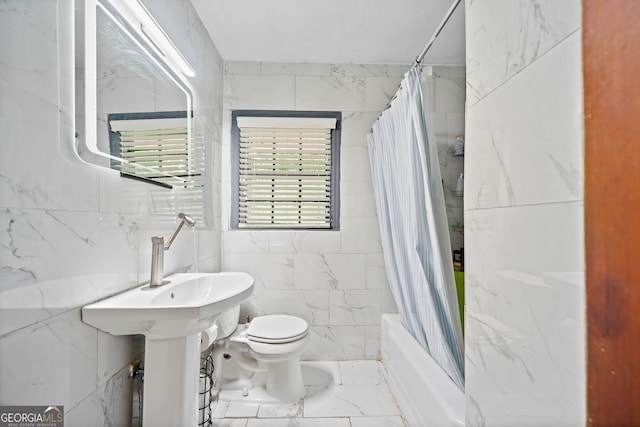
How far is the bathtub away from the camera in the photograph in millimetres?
1237

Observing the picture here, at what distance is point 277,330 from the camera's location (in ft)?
6.38

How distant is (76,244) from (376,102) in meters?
2.19

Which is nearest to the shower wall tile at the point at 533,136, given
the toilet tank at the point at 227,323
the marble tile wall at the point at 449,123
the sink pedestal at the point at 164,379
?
the sink pedestal at the point at 164,379

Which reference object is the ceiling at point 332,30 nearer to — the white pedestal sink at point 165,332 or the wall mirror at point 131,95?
the wall mirror at point 131,95

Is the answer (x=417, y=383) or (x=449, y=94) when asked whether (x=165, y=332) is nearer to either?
(x=417, y=383)

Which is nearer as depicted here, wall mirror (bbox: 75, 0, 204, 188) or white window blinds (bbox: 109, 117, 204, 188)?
wall mirror (bbox: 75, 0, 204, 188)

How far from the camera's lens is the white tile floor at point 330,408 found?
173cm

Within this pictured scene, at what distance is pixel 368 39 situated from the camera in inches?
84.4

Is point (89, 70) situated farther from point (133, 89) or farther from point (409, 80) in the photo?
point (409, 80)

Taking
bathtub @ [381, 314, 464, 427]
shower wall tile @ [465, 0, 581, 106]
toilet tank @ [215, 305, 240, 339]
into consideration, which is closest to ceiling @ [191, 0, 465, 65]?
shower wall tile @ [465, 0, 581, 106]

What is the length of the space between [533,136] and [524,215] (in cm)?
17

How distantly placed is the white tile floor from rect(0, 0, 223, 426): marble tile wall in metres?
0.77

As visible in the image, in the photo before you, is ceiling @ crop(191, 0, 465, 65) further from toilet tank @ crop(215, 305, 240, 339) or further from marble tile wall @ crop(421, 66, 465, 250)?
toilet tank @ crop(215, 305, 240, 339)

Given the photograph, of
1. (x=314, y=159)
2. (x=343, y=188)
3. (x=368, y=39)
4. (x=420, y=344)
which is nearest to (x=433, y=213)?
(x=420, y=344)
